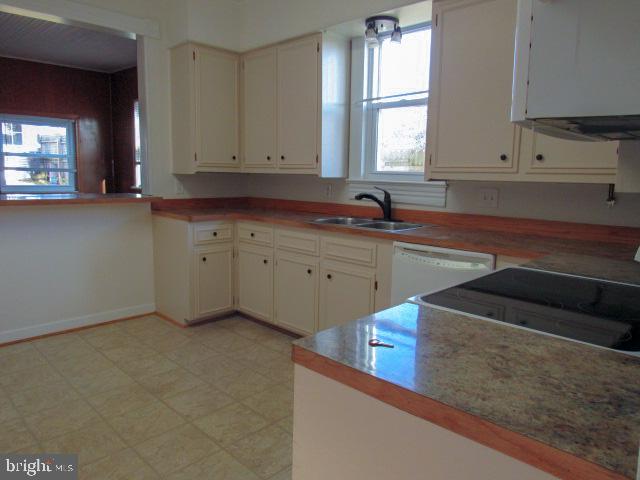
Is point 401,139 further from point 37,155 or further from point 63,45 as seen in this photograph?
point 37,155

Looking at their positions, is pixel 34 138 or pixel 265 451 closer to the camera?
pixel 265 451

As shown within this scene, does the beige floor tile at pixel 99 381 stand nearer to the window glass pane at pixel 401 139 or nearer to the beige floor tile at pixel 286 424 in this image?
the beige floor tile at pixel 286 424

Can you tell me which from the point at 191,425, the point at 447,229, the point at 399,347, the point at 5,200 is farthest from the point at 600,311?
the point at 5,200

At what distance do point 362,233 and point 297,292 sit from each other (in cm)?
77

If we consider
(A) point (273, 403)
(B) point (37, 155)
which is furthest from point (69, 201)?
(B) point (37, 155)

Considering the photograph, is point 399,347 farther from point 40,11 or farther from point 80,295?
point 40,11

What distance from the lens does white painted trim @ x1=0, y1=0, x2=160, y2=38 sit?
10.2 feet

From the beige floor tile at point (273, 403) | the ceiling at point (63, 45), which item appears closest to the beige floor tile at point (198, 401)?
the beige floor tile at point (273, 403)

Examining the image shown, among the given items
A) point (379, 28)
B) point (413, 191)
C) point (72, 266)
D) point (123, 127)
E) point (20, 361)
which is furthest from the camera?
point (123, 127)

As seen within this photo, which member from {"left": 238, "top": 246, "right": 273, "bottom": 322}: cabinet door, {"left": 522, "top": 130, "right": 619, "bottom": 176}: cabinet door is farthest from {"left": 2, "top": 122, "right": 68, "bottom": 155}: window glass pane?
{"left": 522, "top": 130, "right": 619, "bottom": 176}: cabinet door

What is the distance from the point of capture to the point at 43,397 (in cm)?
245

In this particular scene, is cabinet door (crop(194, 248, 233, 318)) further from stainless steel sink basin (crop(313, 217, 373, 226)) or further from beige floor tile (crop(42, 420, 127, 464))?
beige floor tile (crop(42, 420, 127, 464))

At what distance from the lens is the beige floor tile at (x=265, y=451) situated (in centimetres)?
191

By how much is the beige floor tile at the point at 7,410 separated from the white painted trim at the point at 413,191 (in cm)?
253
